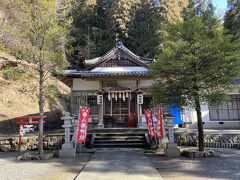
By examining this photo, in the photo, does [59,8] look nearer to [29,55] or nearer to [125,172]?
[29,55]

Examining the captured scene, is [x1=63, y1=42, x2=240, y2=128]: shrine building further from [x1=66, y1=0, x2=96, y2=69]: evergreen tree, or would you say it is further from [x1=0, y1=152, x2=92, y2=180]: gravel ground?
[x1=66, y1=0, x2=96, y2=69]: evergreen tree

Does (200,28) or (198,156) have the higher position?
(200,28)

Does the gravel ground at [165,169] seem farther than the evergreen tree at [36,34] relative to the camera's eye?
No

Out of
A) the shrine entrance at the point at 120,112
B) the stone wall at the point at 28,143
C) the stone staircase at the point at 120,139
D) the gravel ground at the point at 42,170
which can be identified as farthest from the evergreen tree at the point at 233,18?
the gravel ground at the point at 42,170

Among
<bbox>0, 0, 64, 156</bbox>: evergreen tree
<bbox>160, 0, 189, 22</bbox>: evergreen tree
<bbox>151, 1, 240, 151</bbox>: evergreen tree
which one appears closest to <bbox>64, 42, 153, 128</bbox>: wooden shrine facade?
<bbox>0, 0, 64, 156</bbox>: evergreen tree

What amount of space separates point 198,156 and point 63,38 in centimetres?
743

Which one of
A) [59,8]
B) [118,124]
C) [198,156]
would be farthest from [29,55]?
[118,124]

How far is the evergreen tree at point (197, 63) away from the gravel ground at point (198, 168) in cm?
142

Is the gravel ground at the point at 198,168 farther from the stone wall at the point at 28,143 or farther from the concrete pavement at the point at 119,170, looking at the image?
the stone wall at the point at 28,143

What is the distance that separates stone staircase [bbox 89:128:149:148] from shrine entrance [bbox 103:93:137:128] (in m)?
3.51

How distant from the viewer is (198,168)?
6539 millimetres

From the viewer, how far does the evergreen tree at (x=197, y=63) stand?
8.12 m

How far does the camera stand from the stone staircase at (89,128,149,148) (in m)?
11.1

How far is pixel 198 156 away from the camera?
27.4ft
